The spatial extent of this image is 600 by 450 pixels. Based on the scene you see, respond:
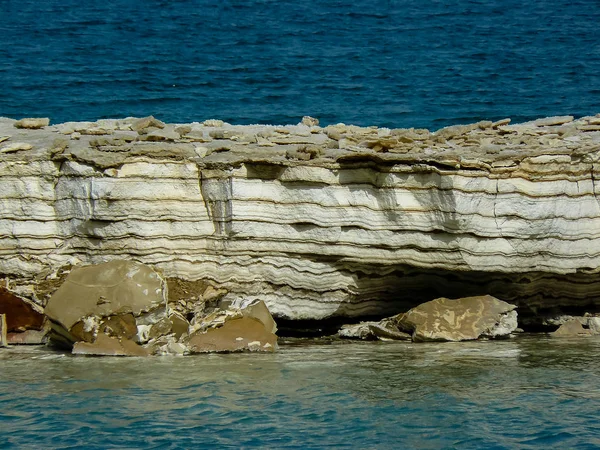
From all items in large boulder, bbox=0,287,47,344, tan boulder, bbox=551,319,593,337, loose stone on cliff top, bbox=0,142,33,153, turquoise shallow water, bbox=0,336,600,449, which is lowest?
turquoise shallow water, bbox=0,336,600,449

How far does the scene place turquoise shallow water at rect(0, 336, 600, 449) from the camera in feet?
25.1

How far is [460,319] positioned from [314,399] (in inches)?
101

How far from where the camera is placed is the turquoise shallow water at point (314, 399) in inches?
301

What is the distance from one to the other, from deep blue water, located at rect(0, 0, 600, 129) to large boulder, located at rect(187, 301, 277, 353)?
11228 millimetres

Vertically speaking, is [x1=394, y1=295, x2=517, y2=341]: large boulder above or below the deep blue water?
below

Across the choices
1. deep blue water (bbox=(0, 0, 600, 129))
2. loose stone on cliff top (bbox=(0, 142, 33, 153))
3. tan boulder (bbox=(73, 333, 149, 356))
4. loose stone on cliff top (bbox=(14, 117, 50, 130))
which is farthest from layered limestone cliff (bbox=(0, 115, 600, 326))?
deep blue water (bbox=(0, 0, 600, 129))

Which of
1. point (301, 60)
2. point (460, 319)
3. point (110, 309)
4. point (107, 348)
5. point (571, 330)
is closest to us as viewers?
point (107, 348)

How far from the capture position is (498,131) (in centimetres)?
1191

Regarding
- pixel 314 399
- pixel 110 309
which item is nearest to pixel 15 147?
pixel 110 309

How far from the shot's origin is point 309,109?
2175 cm

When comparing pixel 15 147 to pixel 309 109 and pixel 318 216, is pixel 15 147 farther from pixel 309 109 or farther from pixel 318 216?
pixel 309 109

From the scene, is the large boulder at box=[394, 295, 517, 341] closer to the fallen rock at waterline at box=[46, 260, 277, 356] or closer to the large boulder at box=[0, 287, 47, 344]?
the fallen rock at waterline at box=[46, 260, 277, 356]

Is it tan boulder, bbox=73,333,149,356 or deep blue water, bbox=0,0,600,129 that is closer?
tan boulder, bbox=73,333,149,356

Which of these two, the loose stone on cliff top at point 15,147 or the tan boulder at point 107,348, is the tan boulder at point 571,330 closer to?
the tan boulder at point 107,348
